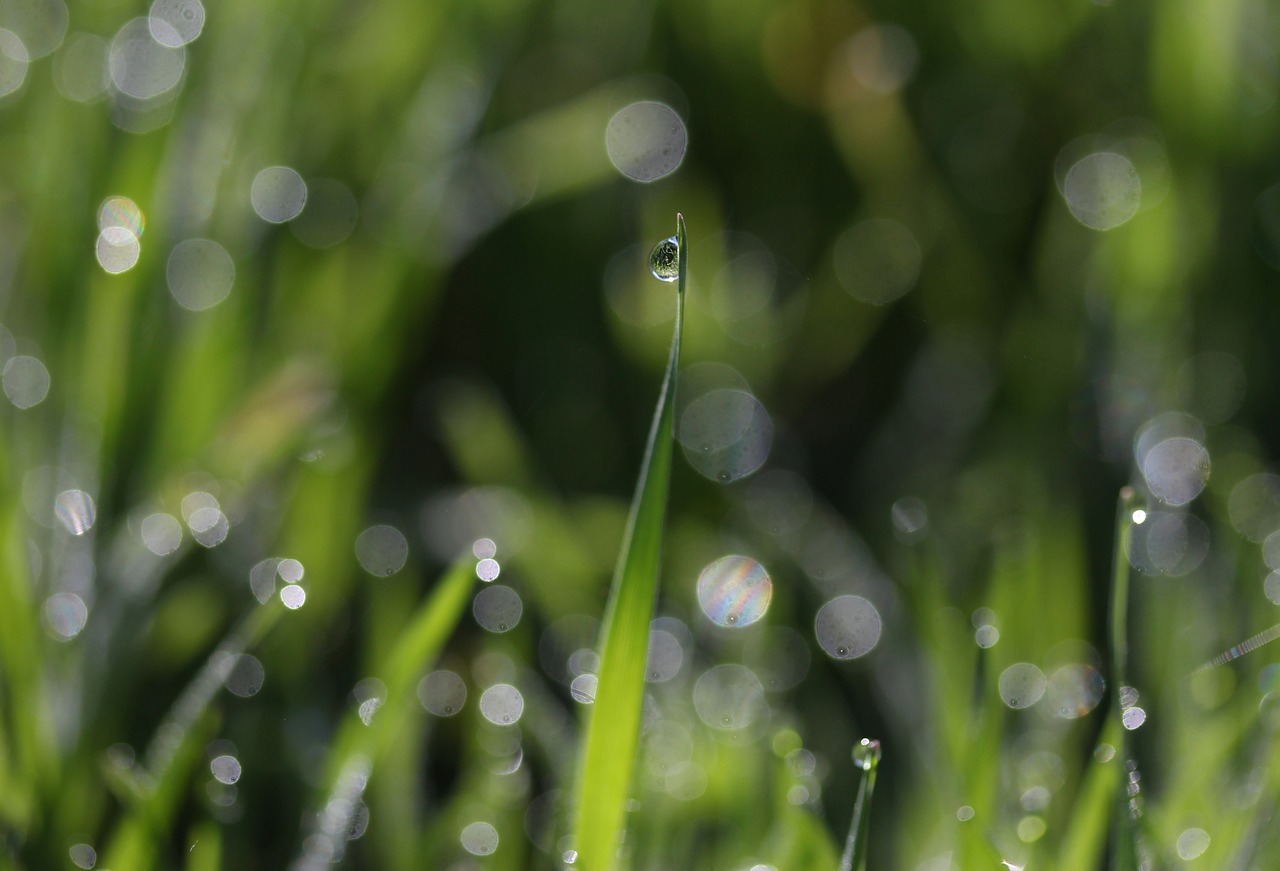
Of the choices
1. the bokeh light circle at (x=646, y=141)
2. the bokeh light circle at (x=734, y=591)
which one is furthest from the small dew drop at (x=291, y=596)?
the bokeh light circle at (x=646, y=141)

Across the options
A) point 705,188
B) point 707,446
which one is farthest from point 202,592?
point 705,188

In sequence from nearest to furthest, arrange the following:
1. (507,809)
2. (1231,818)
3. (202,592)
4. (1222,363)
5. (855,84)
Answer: (1231,818), (507,809), (202,592), (1222,363), (855,84)

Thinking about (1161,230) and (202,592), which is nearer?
(202,592)

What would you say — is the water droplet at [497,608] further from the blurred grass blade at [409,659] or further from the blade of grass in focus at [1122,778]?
the blade of grass in focus at [1122,778]

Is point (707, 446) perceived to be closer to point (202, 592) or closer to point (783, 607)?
point (783, 607)

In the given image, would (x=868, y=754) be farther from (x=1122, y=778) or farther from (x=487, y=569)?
(x=487, y=569)

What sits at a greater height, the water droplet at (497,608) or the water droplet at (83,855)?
the water droplet at (497,608)
